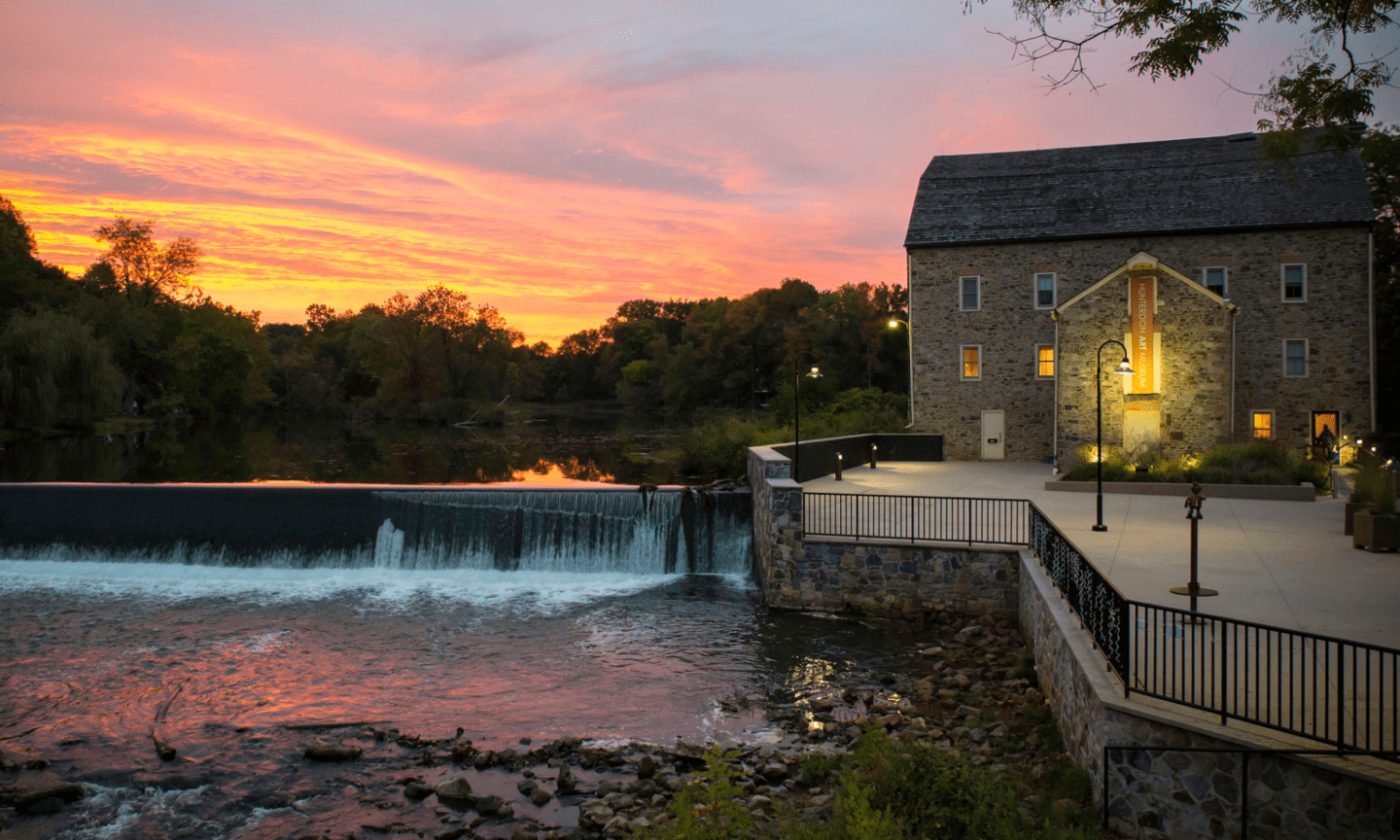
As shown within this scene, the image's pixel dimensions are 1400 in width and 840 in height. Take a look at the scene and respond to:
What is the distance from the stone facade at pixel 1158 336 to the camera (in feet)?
86.0

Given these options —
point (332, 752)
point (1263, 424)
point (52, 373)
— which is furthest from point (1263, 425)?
point (52, 373)

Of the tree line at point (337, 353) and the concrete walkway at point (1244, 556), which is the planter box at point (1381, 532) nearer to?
the concrete walkway at point (1244, 556)

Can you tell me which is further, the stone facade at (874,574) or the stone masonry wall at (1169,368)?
the stone masonry wall at (1169,368)

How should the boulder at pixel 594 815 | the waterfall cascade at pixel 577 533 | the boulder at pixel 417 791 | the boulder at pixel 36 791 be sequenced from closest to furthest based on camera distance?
the boulder at pixel 594 815 → the boulder at pixel 36 791 → the boulder at pixel 417 791 → the waterfall cascade at pixel 577 533

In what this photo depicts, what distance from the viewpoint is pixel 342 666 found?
12336 millimetres

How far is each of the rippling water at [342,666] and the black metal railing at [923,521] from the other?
1847mm

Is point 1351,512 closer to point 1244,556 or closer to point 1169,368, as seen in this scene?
point 1244,556

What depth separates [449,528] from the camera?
1859cm

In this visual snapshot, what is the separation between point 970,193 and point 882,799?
2911 centimetres

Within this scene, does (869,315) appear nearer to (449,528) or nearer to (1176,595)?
(449,528)

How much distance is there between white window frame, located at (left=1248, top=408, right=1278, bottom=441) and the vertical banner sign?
5376 mm

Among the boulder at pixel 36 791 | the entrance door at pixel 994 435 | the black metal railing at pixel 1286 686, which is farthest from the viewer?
the entrance door at pixel 994 435

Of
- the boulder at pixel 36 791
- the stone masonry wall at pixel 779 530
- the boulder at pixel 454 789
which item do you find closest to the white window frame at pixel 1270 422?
the stone masonry wall at pixel 779 530

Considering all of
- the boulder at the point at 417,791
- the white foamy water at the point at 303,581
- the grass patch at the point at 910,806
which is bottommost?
the boulder at the point at 417,791
